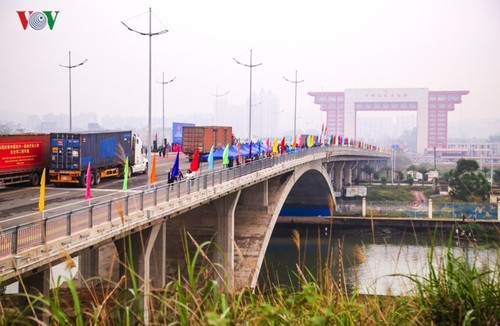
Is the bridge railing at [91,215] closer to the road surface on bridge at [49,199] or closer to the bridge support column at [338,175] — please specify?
the road surface on bridge at [49,199]

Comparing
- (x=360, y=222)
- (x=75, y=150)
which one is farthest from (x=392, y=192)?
(x=75, y=150)

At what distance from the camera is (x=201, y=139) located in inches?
1832

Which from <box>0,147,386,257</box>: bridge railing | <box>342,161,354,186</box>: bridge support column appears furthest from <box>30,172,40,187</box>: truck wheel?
<box>342,161,354,186</box>: bridge support column

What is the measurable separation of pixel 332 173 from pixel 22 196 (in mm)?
68134

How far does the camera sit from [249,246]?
124 feet

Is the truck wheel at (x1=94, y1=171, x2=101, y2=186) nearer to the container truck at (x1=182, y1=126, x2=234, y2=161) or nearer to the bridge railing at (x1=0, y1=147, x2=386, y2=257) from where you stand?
the bridge railing at (x1=0, y1=147, x2=386, y2=257)

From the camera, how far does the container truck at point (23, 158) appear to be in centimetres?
2445

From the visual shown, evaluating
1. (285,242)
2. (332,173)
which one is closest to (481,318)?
(285,242)

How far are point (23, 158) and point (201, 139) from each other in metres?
21.7

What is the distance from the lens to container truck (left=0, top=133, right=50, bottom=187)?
963 inches

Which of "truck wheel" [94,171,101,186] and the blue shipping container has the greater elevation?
the blue shipping container

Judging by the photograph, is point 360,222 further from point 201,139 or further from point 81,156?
point 81,156

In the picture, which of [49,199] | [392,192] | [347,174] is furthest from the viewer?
[347,174]

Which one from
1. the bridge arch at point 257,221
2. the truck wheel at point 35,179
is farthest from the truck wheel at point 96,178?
the bridge arch at point 257,221
